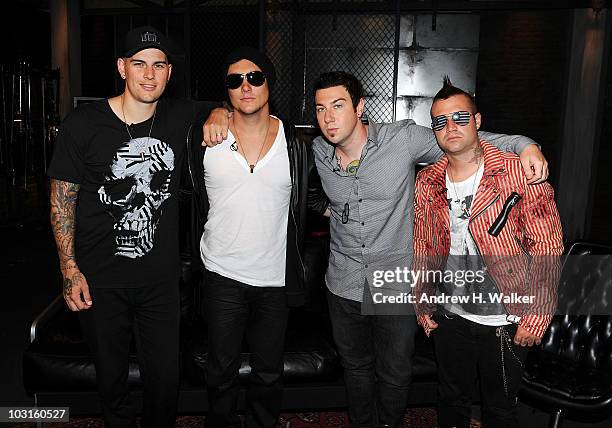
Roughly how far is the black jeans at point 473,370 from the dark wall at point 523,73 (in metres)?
7.46

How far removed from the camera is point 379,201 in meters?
2.49

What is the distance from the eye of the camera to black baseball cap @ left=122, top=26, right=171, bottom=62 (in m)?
2.35

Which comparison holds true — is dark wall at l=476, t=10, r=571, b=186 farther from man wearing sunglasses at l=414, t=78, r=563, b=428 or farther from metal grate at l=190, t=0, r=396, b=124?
man wearing sunglasses at l=414, t=78, r=563, b=428

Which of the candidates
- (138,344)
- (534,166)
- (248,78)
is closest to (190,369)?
(138,344)

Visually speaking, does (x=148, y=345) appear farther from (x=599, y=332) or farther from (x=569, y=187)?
(x=569, y=187)

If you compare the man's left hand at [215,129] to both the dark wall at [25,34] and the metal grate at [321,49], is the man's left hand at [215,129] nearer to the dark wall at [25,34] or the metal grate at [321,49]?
the metal grate at [321,49]

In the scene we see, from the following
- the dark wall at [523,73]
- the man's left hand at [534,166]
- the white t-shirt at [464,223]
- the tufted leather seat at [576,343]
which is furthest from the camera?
the dark wall at [523,73]

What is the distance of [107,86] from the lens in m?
10.4

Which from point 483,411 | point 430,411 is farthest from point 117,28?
point 483,411

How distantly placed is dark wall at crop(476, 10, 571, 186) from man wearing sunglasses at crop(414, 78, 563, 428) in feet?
24.6

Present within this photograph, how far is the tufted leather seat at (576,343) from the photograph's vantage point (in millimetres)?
2820

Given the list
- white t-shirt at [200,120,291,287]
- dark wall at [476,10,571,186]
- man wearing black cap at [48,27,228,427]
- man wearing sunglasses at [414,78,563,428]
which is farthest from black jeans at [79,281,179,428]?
dark wall at [476,10,571,186]

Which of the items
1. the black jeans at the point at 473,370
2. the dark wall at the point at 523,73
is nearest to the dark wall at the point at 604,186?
the dark wall at the point at 523,73

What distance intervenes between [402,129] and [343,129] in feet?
1.08
